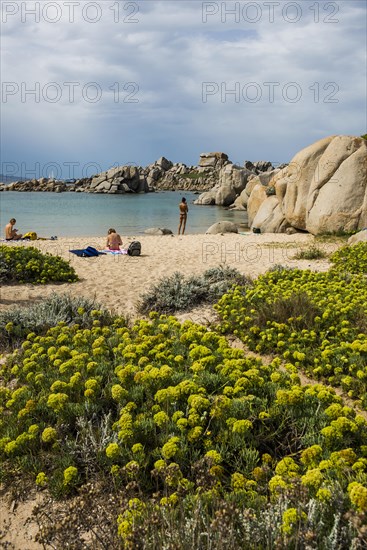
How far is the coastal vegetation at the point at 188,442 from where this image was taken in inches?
101

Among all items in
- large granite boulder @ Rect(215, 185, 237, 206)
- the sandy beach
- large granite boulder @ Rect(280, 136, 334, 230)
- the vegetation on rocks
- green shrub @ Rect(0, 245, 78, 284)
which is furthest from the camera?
large granite boulder @ Rect(215, 185, 237, 206)

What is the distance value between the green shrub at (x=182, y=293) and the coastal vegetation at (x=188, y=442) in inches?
106

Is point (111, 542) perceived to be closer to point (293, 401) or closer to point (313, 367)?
point (293, 401)

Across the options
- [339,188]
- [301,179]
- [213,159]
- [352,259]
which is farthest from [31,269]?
[213,159]

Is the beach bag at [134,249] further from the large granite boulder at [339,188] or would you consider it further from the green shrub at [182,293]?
the large granite boulder at [339,188]

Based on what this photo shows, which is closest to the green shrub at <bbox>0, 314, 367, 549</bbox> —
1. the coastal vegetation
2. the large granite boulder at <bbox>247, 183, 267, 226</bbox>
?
the coastal vegetation

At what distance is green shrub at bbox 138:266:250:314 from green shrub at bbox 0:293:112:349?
1.38 m

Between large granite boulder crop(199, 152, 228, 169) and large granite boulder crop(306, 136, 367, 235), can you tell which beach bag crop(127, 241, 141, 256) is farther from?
large granite boulder crop(199, 152, 228, 169)

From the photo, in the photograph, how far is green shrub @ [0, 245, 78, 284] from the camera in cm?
1206

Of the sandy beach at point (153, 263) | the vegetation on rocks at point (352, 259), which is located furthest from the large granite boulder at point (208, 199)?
the vegetation on rocks at point (352, 259)

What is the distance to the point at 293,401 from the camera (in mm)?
3900

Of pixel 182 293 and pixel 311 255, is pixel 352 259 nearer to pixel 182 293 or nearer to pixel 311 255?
pixel 311 255

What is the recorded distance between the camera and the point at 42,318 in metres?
7.90

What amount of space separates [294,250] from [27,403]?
15.2 metres
